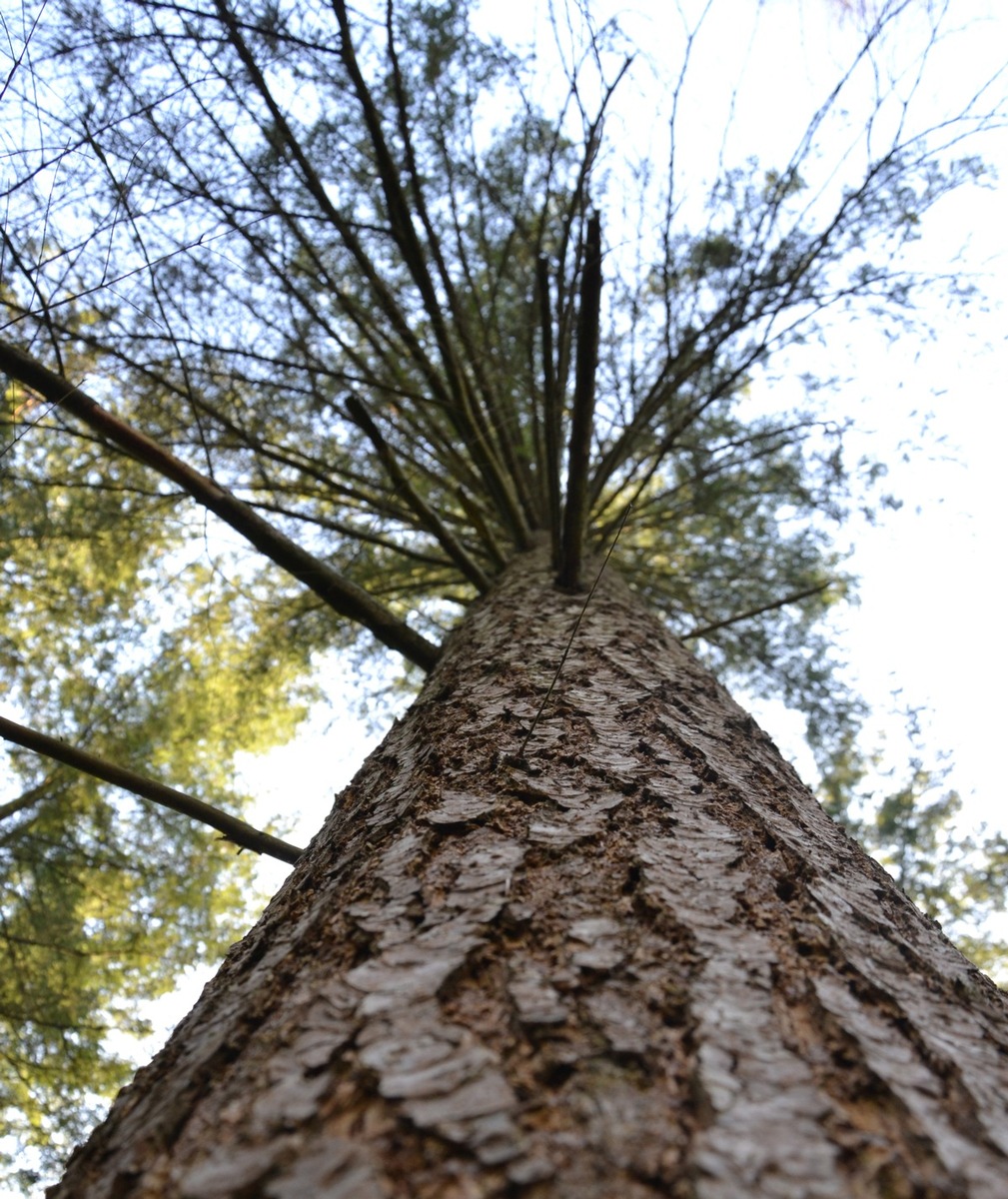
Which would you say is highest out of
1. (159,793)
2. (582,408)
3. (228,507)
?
(228,507)

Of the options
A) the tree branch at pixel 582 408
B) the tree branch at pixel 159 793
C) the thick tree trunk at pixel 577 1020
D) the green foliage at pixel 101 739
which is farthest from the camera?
the green foliage at pixel 101 739

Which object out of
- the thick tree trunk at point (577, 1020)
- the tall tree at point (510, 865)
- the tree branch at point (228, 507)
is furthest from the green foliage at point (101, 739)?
the thick tree trunk at point (577, 1020)

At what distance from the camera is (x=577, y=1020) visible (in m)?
0.74

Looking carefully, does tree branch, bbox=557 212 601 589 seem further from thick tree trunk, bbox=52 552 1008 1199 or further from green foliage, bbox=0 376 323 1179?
green foliage, bbox=0 376 323 1179

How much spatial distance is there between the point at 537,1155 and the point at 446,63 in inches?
172

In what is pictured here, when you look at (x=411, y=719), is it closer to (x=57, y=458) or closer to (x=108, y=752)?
(x=108, y=752)

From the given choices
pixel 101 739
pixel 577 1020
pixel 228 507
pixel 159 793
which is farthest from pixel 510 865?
pixel 101 739

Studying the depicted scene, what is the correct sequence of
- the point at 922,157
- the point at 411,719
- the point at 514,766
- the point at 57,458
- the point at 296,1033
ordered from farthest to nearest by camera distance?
the point at 57,458, the point at 922,157, the point at 411,719, the point at 514,766, the point at 296,1033

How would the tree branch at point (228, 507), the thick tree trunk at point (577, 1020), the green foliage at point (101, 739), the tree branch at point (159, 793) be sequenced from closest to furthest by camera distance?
the thick tree trunk at point (577, 1020) < the tree branch at point (159, 793) < the tree branch at point (228, 507) < the green foliage at point (101, 739)

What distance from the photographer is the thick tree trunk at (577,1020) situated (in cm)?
59

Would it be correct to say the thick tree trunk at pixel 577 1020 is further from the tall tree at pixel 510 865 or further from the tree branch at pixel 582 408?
the tree branch at pixel 582 408

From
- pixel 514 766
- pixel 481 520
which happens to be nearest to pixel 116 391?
pixel 481 520

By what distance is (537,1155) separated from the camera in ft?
1.90

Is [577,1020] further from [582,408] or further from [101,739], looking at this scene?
[101,739]
